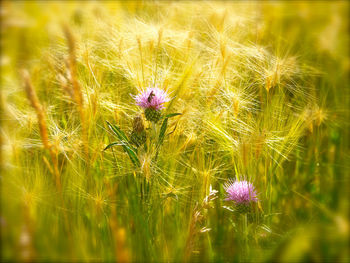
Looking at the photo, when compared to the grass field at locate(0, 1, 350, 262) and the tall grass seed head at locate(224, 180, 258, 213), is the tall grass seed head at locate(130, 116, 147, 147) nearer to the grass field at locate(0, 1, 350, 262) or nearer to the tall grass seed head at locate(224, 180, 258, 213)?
the grass field at locate(0, 1, 350, 262)

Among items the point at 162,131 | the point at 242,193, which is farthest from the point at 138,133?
the point at 242,193

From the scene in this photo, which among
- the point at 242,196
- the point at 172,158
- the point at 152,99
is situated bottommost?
the point at 242,196

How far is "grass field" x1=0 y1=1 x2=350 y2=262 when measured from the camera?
77 cm

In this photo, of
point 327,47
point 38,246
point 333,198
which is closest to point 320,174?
point 333,198

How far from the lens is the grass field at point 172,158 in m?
0.77

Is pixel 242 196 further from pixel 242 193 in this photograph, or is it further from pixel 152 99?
pixel 152 99

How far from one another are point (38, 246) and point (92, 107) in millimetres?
421

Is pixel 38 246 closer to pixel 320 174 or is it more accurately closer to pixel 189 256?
pixel 189 256

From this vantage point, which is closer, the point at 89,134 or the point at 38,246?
the point at 38,246

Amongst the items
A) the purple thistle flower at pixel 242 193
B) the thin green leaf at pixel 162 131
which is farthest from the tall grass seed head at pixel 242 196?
the thin green leaf at pixel 162 131

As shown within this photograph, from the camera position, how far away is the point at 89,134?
950 millimetres

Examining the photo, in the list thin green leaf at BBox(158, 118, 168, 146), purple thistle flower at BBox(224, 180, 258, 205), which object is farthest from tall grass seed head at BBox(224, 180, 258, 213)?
thin green leaf at BBox(158, 118, 168, 146)

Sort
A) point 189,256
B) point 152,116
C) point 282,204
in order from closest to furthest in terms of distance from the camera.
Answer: point 189,256 < point 152,116 < point 282,204

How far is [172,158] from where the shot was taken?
968mm
